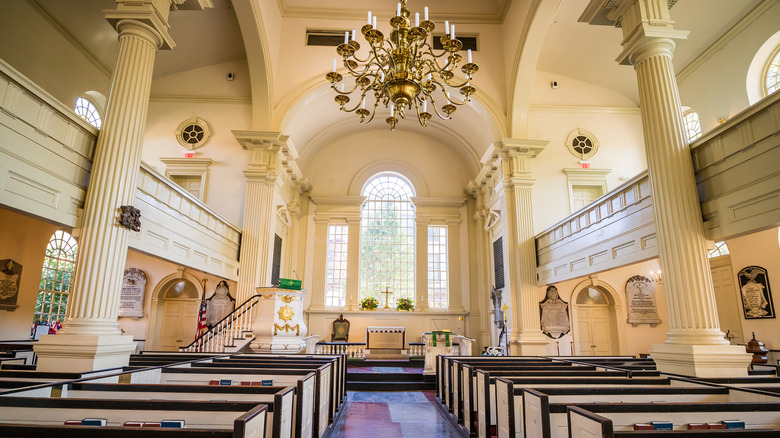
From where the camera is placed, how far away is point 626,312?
38.3 feet

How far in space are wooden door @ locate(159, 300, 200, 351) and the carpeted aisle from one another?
223 inches

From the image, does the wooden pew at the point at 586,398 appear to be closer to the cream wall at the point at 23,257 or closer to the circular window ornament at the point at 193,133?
the cream wall at the point at 23,257

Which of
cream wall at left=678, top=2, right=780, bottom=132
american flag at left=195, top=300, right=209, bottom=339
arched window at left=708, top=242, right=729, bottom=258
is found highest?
cream wall at left=678, top=2, right=780, bottom=132

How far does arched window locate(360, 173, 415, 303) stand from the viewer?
1550 cm

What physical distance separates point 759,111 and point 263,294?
24.5 feet

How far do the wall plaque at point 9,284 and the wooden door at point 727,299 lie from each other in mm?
14524

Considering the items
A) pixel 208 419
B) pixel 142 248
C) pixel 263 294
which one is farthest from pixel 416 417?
pixel 142 248

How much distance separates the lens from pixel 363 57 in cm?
1155

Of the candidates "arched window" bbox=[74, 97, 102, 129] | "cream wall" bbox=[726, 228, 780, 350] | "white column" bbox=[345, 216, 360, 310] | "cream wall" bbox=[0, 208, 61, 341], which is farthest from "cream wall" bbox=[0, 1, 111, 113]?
"cream wall" bbox=[726, 228, 780, 350]

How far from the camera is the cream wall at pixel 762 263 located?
8827 millimetres

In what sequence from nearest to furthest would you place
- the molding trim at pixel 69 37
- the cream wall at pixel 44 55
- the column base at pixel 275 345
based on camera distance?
the column base at pixel 275 345
the cream wall at pixel 44 55
the molding trim at pixel 69 37

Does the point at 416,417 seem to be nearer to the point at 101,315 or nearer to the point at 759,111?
the point at 101,315

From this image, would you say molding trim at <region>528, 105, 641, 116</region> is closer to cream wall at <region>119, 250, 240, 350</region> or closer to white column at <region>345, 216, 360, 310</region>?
white column at <region>345, 216, 360, 310</region>

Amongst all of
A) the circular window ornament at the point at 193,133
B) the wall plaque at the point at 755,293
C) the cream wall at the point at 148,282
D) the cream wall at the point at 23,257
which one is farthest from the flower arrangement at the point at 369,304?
the wall plaque at the point at 755,293
